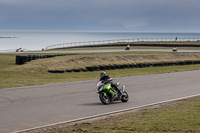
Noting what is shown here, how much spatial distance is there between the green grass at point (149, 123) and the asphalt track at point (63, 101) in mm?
1303

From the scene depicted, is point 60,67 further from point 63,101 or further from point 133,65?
point 63,101

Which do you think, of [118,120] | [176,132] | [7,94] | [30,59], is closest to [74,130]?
[118,120]

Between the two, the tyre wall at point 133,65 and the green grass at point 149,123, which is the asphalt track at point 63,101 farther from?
the tyre wall at point 133,65

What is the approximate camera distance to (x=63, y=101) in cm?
1412

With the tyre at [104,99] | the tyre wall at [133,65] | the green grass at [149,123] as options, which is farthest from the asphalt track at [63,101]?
the tyre wall at [133,65]

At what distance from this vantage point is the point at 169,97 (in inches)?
624

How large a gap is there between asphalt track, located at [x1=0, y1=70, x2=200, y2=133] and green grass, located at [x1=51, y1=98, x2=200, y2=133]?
51.3 inches

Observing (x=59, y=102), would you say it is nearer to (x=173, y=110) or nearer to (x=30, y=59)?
(x=173, y=110)

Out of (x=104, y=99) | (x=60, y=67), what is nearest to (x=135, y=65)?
(x=60, y=67)

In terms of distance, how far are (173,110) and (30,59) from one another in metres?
26.7

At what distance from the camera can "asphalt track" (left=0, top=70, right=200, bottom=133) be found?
10.7m

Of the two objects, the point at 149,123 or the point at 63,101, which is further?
Result: the point at 63,101

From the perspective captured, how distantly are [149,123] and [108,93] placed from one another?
14.5ft

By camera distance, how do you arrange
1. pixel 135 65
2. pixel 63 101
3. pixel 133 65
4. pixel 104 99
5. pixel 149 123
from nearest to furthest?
1. pixel 149 123
2. pixel 104 99
3. pixel 63 101
4. pixel 133 65
5. pixel 135 65
